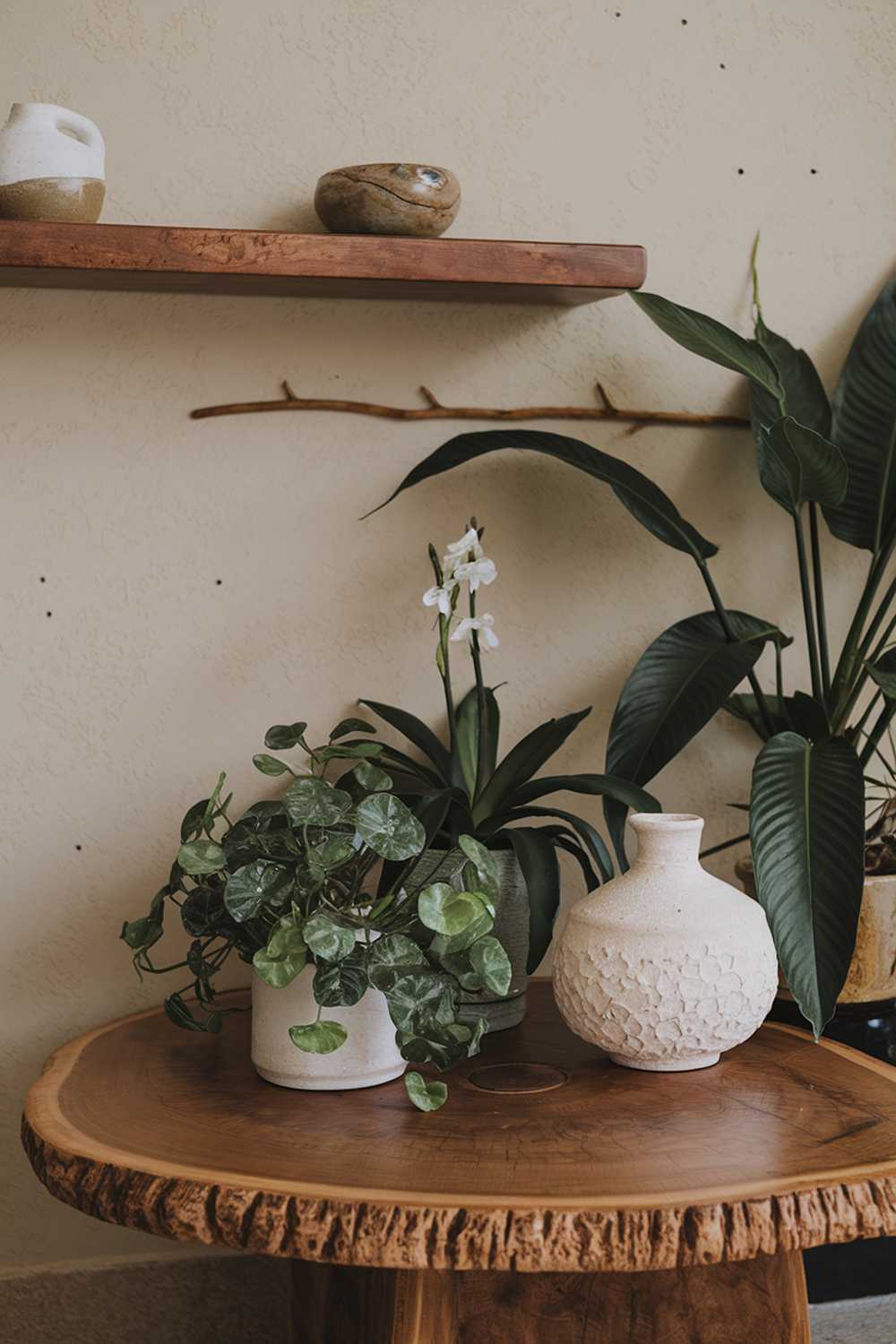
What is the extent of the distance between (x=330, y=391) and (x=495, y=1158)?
3.01ft

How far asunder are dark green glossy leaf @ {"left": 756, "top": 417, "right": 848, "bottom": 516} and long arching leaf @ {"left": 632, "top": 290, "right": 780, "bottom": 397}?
77 mm

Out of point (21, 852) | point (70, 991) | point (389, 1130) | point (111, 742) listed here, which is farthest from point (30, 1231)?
point (389, 1130)

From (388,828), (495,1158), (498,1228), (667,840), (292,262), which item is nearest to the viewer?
(498,1228)

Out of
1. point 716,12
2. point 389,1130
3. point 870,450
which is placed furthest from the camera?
point 716,12

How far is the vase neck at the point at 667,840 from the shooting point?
119cm

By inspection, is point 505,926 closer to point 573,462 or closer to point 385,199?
point 573,462

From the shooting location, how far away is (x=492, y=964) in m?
1.05

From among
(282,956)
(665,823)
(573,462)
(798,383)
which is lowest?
(282,956)

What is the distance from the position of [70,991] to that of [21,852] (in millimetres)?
177

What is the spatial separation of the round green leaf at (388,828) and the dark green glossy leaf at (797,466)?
21.2 inches

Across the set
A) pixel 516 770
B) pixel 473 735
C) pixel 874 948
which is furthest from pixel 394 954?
pixel 874 948

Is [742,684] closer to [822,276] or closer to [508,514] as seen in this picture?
[508,514]

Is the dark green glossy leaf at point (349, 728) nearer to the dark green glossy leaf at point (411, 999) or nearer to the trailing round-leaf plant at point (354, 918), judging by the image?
the trailing round-leaf plant at point (354, 918)

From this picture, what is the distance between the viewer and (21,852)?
58.6 inches
